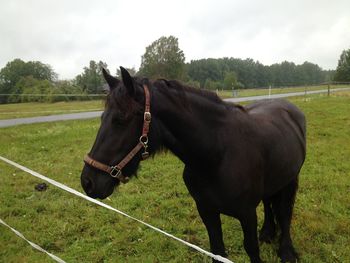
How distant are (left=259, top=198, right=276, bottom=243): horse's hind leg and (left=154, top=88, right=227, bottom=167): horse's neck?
1797 mm

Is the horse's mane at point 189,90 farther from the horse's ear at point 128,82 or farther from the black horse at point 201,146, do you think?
the horse's ear at point 128,82

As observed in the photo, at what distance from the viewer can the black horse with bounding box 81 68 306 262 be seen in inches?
76.8

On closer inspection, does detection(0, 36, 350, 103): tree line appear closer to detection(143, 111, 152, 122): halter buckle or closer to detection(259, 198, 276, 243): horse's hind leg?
detection(143, 111, 152, 122): halter buckle

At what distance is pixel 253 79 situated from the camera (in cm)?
8706

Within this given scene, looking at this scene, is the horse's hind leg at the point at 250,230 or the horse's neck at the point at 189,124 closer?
the horse's neck at the point at 189,124

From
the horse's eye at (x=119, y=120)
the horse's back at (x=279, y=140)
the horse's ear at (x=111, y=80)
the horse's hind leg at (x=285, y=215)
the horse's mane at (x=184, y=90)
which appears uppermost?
the horse's ear at (x=111, y=80)

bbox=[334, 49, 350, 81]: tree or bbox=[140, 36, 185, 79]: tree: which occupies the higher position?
bbox=[140, 36, 185, 79]: tree

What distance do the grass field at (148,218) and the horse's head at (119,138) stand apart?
456mm

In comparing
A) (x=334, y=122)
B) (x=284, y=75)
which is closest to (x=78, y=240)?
(x=334, y=122)

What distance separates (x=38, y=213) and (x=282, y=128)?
12.3 feet

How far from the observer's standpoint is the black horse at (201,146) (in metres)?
1.95

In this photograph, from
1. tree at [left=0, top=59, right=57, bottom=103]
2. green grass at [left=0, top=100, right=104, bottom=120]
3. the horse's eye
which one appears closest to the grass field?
the horse's eye

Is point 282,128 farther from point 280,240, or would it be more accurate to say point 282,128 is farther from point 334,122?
point 334,122

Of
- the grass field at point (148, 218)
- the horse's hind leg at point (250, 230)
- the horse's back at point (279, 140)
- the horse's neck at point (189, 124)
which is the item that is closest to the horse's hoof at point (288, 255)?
the grass field at point (148, 218)
